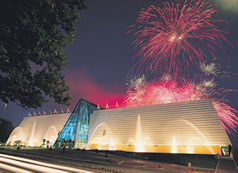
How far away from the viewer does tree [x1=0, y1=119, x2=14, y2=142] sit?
61806 millimetres

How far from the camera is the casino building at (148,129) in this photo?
2383 cm

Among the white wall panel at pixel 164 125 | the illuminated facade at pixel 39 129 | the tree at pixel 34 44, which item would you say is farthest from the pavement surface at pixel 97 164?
the illuminated facade at pixel 39 129

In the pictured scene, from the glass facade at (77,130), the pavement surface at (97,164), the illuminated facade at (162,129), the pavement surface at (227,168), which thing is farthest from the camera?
the glass facade at (77,130)

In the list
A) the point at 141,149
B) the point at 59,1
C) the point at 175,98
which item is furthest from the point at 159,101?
the point at 59,1

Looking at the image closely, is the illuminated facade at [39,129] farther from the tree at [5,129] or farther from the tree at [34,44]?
the tree at [34,44]

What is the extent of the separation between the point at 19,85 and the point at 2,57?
222cm

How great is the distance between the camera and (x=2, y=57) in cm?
774

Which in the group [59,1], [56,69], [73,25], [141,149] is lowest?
[141,149]

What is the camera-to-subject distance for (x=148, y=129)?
94.7 ft

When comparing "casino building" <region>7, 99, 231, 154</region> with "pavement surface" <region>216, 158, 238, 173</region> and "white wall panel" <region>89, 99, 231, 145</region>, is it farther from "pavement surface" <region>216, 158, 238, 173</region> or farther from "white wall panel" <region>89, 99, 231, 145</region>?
"pavement surface" <region>216, 158, 238, 173</region>

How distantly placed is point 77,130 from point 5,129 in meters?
49.5

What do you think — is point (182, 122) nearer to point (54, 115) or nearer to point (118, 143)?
point (118, 143)

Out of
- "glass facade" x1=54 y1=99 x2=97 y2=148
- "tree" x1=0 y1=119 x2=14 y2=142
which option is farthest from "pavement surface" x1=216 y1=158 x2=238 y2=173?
"tree" x1=0 y1=119 x2=14 y2=142

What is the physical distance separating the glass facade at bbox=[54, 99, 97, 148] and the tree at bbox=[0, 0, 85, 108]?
22.3m
